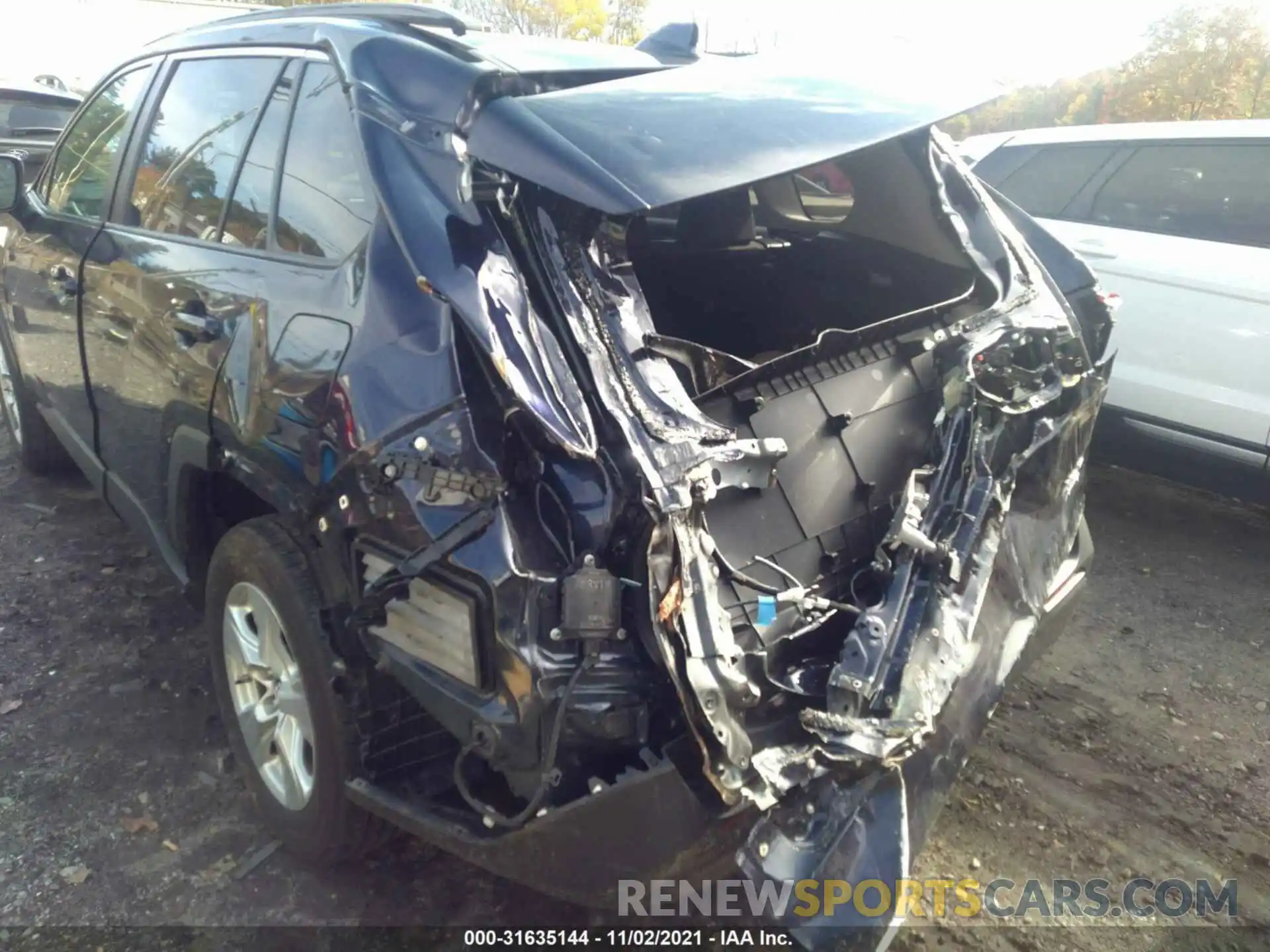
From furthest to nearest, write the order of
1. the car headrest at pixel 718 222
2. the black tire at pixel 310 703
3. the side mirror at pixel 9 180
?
the side mirror at pixel 9 180
the car headrest at pixel 718 222
the black tire at pixel 310 703

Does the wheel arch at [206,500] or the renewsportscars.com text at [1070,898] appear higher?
the wheel arch at [206,500]

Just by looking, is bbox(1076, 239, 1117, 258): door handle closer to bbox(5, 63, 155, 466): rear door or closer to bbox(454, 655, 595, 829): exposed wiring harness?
bbox(454, 655, 595, 829): exposed wiring harness

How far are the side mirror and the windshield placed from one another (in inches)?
168

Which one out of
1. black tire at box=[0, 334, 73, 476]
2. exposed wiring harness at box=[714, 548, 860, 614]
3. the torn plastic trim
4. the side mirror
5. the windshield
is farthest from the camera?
the windshield

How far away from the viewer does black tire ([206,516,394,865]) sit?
2180 millimetres

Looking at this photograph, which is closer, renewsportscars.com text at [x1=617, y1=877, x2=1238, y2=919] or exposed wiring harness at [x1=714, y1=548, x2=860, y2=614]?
exposed wiring harness at [x1=714, y1=548, x2=860, y2=614]

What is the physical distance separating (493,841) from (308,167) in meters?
1.62

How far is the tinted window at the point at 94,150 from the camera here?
3371mm

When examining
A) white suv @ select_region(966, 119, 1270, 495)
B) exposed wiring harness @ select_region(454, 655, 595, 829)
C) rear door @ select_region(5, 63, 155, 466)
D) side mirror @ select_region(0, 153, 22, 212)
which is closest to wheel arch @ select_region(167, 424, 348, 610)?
exposed wiring harness @ select_region(454, 655, 595, 829)

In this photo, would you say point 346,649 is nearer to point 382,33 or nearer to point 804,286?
point 382,33

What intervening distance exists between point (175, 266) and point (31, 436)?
8.54ft

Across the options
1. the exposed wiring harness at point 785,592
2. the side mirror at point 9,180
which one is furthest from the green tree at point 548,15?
the exposed wiring harness at point 785,592

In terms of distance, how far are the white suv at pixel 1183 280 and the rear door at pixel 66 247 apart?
422cm

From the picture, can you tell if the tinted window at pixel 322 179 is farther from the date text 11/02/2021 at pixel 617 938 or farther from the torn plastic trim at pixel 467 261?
the date text 11/02/2021 at pixel 617 938
